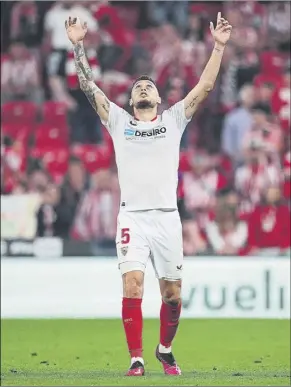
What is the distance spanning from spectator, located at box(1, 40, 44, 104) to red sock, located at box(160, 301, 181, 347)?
10572mm

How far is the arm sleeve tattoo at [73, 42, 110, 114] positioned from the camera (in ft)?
26.4

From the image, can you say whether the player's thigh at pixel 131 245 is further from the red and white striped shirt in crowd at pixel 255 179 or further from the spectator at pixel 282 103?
the spectator at pixel 282 103

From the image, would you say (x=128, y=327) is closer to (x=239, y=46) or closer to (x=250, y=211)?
(x=250, y=211)

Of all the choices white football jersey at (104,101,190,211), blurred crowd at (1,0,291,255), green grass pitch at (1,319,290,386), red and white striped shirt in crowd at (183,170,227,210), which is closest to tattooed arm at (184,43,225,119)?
white football jersey at (104,101,190,211)

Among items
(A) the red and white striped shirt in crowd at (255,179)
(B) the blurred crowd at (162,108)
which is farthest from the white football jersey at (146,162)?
(A) the red and white striped shirt in crowd at (255,179)

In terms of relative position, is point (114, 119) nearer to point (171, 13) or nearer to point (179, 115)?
point (179, 115)

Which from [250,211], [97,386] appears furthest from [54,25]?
[97,386]

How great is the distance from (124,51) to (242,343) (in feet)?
24.1

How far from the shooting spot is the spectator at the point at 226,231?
15.0 meters

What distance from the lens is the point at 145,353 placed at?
1145cm

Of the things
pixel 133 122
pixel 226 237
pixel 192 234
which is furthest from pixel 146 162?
pixel 192 234

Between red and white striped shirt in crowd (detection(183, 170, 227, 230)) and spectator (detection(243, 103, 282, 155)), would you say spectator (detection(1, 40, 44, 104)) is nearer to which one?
red and white striped shirt in crowd (detection(183, 170, 227, 230))

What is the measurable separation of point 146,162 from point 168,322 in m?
1.15

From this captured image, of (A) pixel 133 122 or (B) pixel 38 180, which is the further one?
(B) pixel 38 180
